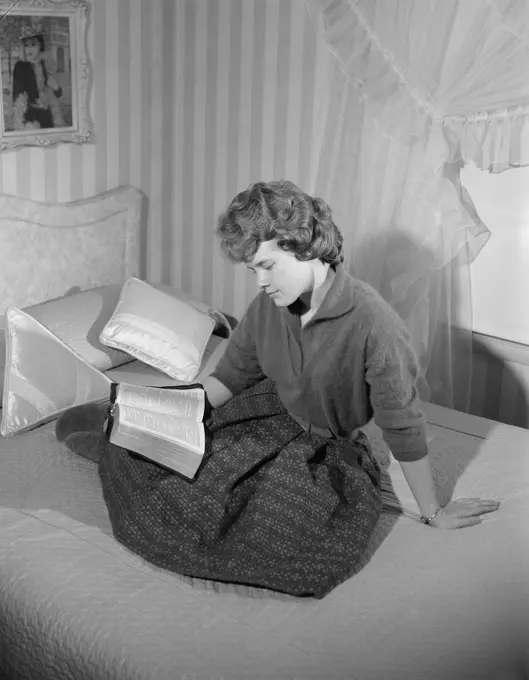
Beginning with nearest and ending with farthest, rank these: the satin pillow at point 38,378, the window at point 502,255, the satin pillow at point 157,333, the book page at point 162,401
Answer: the book page at point 162,401 → the satin pillow at point 38,378 → the window at point 502,255 → the satin pillow at point 157,333

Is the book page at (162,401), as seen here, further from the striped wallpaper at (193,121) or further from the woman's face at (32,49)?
the woman's face at (32,49)

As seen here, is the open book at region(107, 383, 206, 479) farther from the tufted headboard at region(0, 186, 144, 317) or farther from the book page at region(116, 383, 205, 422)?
the tufted headboard at region(0, 186, 144, 317)

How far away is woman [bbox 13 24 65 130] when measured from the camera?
347 cm

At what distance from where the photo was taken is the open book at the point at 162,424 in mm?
2328

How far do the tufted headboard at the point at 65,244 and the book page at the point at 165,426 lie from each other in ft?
4.48

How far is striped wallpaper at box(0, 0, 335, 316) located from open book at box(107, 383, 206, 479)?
57.3 inches

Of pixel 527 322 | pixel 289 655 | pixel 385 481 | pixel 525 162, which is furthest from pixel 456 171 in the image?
pixel 289 655

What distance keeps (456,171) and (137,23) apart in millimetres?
1526

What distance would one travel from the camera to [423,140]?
3178 mm

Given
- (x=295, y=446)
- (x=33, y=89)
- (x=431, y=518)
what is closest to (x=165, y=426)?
(x=295, y=446)

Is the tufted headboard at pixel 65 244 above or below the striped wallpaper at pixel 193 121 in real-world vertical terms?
below

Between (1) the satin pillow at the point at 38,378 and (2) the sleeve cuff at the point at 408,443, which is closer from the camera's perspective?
(2) the sleeve cuff at the point at 408,443

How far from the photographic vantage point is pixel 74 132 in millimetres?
3756

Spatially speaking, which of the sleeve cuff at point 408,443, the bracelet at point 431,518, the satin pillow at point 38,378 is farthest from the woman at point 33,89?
the bracelet at point 431,518
